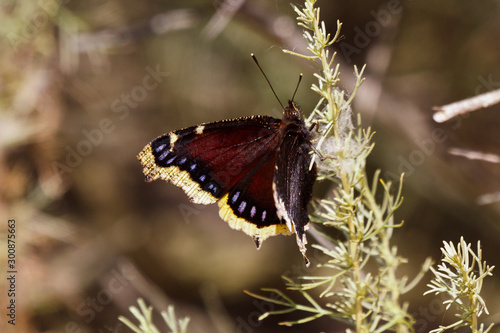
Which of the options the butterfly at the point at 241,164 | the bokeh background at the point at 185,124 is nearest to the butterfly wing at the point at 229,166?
the butterfly at the point at 241,164

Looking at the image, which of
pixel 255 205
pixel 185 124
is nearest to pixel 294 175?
pixel 255 205

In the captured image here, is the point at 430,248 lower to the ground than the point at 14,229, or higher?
lower

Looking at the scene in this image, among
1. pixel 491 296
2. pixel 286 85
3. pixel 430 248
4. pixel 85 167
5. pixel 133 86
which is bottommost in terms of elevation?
pixel 491 296

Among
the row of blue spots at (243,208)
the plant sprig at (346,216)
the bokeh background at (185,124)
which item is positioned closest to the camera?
the plant sprig at (346,216)

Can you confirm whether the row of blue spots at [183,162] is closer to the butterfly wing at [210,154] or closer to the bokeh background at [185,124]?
the butterfly wing at [210,154]

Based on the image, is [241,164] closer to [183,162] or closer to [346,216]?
[183,162]

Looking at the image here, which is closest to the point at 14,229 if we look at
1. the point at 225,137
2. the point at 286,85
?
the point at 225,137

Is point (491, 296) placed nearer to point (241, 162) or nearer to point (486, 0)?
point (486, 0)

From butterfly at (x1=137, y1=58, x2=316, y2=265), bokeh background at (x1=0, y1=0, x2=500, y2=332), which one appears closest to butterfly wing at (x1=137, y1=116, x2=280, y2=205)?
butterfly at (x1=137, y1=58, x2=316, y2=265)

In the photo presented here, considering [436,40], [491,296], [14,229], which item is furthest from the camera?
[491,296]
